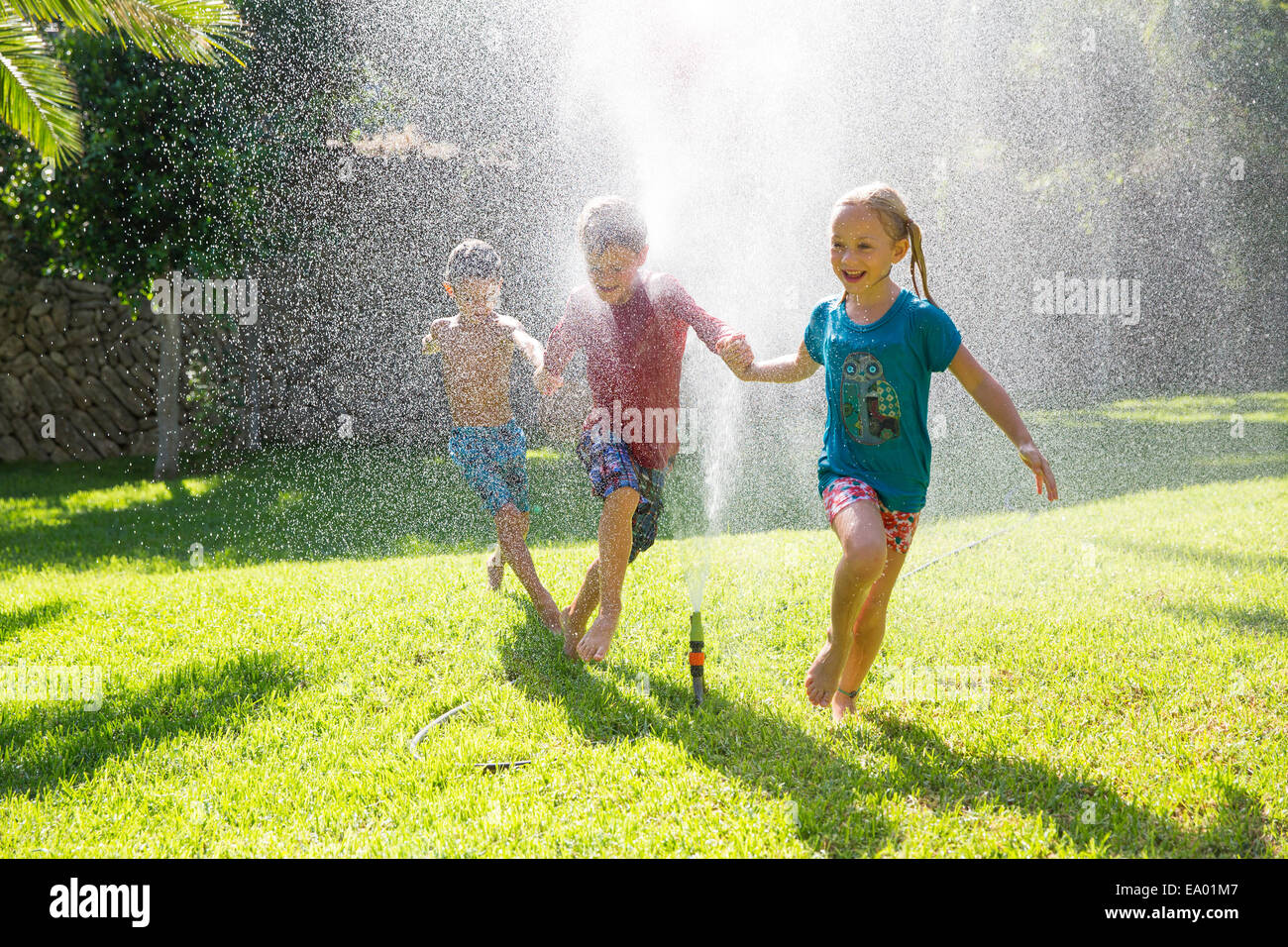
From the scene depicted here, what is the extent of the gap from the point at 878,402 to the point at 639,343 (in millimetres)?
950

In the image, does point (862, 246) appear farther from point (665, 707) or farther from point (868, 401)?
point (665, 707)

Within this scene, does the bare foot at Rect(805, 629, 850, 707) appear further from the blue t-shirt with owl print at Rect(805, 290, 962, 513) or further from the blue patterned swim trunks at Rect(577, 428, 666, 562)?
the blue patterned swim trunks at Rect(577, 428, 666, 562)


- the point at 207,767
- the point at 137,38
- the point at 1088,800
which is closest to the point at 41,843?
Answer: the point at 207,767

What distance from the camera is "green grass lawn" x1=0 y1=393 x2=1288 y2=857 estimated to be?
2.58 meters

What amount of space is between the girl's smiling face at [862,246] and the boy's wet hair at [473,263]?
1.91m

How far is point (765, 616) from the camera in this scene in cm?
443

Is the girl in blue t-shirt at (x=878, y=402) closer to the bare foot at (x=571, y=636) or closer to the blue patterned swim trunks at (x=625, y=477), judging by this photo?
the blue patterned swim trunks at (x=625, y=477)

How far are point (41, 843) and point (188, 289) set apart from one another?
8.94 m

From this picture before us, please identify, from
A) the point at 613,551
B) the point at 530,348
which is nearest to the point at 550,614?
the point at 613,551

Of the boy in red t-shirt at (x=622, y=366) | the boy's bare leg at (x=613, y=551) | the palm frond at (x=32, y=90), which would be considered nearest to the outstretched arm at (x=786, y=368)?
the boy in red t-shirt at (x=622, y=366)

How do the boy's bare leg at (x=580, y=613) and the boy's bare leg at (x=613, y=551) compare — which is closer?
the boy's bare leg at (x=613, y=551)

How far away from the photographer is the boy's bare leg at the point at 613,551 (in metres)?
3.57

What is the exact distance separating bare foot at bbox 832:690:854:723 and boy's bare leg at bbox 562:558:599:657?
1.03 meters

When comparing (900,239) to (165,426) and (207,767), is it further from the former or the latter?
(165,426)
